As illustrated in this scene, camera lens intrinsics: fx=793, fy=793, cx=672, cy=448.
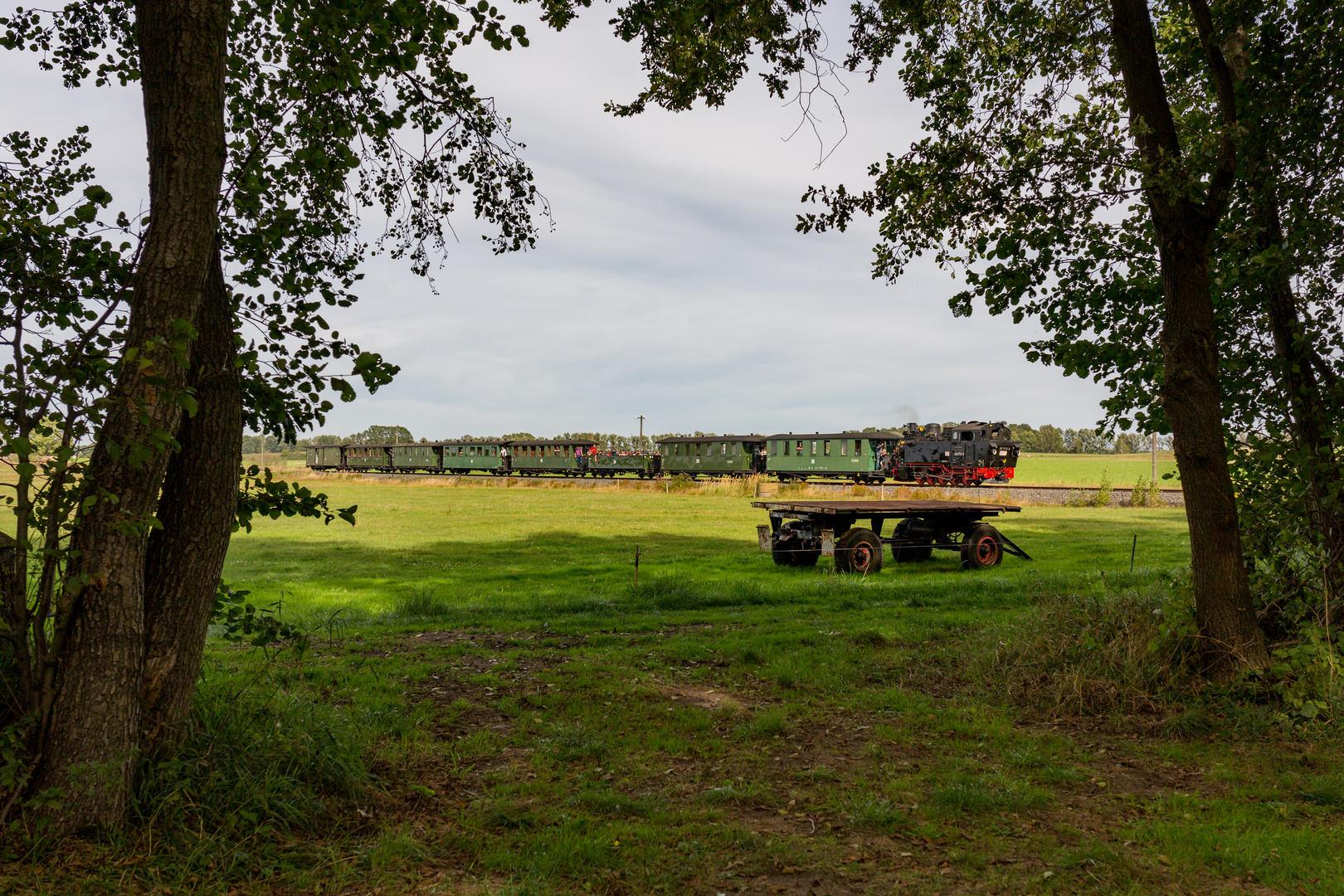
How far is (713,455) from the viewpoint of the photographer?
4978 cm

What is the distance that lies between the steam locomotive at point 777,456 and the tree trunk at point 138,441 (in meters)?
38.3

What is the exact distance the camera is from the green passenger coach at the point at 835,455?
1633 inches

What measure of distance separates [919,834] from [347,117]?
578 cm

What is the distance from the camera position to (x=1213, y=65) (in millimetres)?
7027

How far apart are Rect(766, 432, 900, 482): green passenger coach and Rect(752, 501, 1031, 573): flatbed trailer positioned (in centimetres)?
2501

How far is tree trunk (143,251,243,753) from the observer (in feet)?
13.1

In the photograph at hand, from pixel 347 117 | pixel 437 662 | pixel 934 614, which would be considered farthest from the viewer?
pixel 934 614

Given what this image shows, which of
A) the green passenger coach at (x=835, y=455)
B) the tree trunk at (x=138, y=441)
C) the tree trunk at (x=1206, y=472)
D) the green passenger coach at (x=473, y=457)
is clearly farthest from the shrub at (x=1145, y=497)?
the green passenger coach at (x=473, y=457)

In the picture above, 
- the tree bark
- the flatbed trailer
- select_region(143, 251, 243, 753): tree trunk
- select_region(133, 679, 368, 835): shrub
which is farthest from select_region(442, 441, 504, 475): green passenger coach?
select_region(143, 251, 243, 753): tree trunk

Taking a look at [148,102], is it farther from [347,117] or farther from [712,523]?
[712,523]

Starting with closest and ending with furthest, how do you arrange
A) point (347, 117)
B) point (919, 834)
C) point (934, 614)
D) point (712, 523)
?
1. point (919, 834)
2. point (347, 117)
3. point (934, 614)
4. point (712, 523)

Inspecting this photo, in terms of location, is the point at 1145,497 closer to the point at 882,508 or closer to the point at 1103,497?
the point at 1103,497

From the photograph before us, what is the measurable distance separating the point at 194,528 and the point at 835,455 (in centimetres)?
3995

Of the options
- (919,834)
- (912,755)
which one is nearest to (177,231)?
(919,834)
